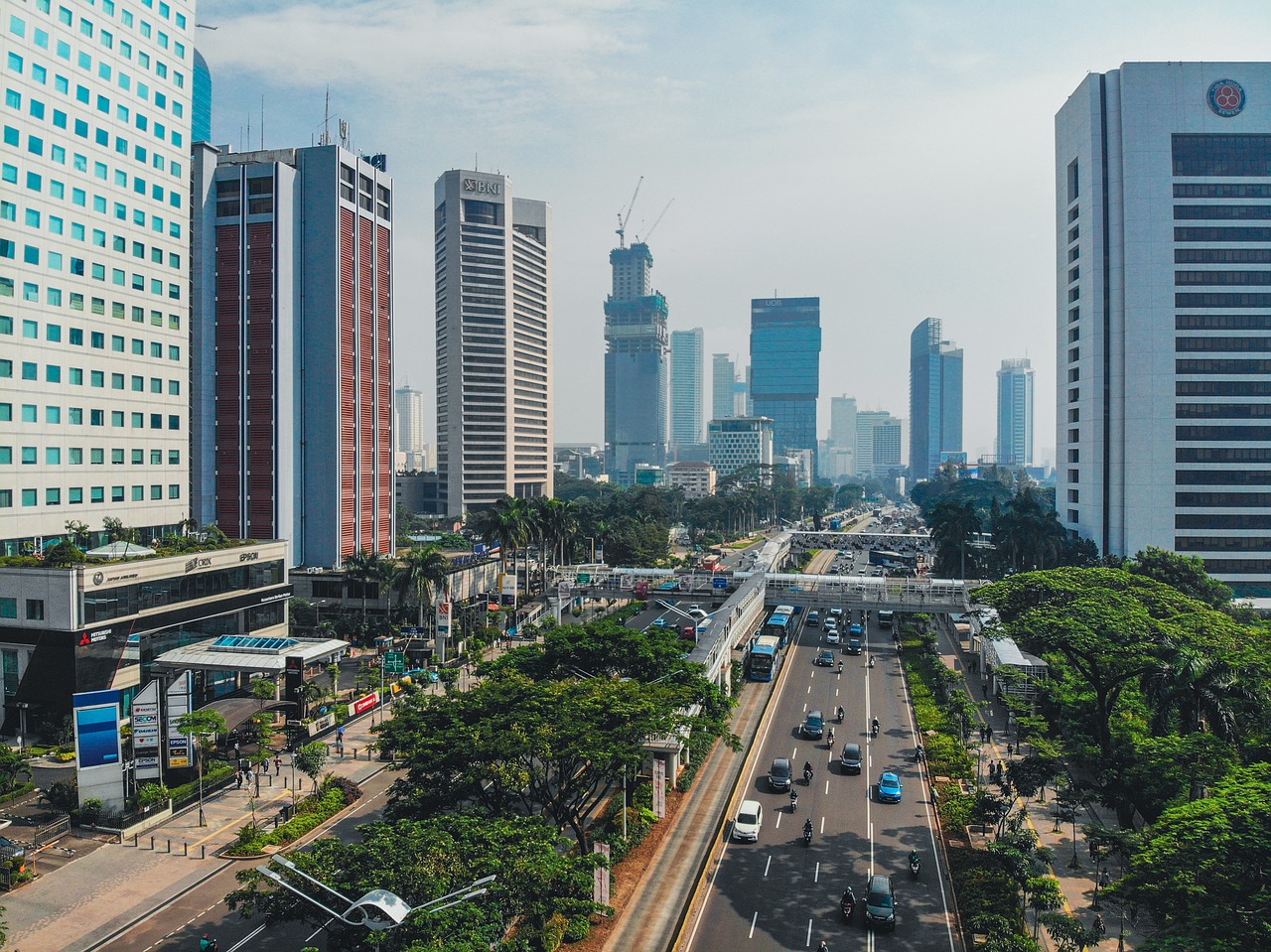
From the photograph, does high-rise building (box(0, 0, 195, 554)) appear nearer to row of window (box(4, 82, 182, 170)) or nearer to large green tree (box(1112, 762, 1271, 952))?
row of window (box(4, 82, 182, 170))

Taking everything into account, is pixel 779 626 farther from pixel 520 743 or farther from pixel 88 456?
pixel 88 456

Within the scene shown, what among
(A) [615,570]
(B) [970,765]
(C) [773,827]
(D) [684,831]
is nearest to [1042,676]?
(B) [970,765]

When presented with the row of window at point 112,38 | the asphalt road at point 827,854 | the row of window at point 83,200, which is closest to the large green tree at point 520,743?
the asphalt road at point 827,854

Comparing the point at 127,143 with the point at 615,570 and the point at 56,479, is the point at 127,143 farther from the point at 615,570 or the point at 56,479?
the point at 615,570

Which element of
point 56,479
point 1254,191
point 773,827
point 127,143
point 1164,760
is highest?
point 1254,191

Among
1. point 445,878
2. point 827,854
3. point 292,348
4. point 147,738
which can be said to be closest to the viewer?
point 445,878

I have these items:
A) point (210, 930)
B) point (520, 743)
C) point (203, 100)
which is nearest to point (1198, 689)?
point (520, 743)
